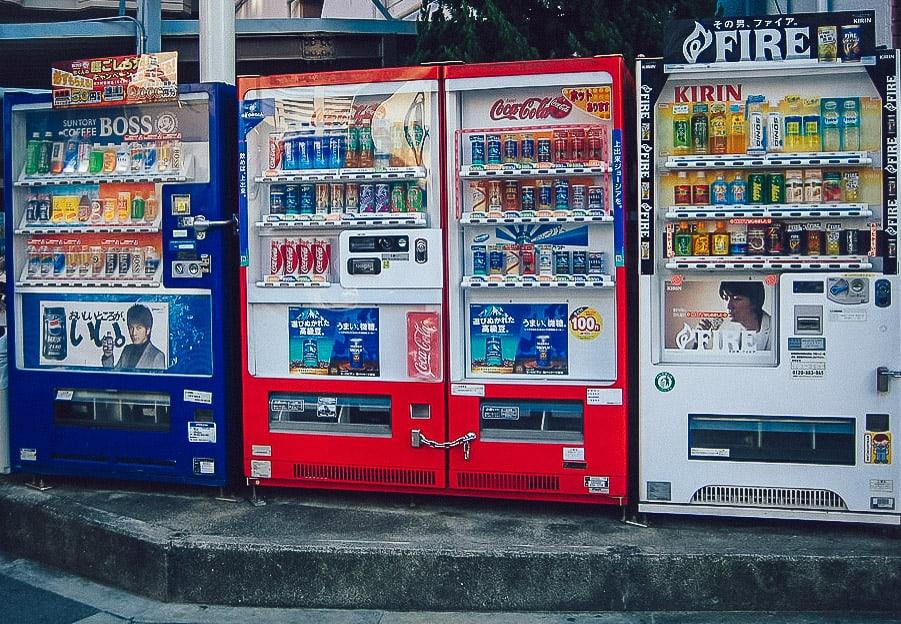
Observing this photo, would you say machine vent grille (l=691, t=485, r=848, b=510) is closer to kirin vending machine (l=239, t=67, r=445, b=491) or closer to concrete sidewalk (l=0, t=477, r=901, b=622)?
concrete sidewalk (l=0, t=477, r=901, b=622)

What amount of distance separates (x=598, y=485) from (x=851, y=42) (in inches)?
113

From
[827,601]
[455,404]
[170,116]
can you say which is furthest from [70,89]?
[827,601]

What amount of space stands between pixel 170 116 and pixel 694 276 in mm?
3514

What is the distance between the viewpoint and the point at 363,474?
627cm

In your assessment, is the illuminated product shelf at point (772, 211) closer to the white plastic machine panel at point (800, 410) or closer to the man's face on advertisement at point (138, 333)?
the white plastic machine panel at point (800, 410)

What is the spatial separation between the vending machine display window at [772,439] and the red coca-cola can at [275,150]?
2.99m

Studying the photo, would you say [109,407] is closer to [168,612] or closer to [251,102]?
[168,612]

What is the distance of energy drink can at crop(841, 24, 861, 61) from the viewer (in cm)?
550

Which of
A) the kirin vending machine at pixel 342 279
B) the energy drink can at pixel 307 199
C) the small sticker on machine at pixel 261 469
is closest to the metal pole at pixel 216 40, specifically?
the kirin vending machine at pixel 342 279

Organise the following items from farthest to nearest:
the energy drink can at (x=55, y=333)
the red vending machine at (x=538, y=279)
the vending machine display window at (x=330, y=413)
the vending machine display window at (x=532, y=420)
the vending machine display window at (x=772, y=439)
A: the energy drink can at (x=55, y=333), the vending machine display window at (x=330, y=413), the vending machine display window at (x=532, y=420), the red vending machine at (x=538, y=279), the vending machine display window at (x=772, y=439)

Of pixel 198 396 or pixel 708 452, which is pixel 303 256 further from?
pixel 708 452

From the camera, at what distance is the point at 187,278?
6.48m

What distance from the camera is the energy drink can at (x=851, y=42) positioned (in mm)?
5496

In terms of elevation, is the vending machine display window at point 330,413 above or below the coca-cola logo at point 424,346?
below
